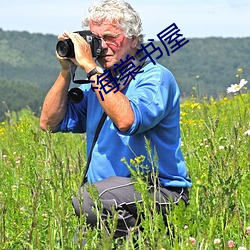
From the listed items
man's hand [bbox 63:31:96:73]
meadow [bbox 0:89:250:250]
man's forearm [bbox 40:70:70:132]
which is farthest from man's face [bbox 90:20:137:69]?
meadow [bbox 0:89:250:250]

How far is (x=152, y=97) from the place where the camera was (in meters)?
3.32

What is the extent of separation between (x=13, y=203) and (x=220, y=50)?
185182 mm

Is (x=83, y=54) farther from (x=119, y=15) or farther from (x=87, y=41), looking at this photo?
(x=119, y=15)

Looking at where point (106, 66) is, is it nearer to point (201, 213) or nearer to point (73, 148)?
point (201, 213)

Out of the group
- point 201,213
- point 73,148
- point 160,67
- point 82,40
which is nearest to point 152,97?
point 160,67

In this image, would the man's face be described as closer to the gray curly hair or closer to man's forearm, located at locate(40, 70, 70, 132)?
the gray curly hair

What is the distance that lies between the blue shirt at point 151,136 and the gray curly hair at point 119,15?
0.21m

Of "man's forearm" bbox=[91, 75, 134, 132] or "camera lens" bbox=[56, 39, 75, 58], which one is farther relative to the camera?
"camera lens" bbox=[56, 39, 75, 58]

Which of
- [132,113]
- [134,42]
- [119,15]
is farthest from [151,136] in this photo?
[119,15]

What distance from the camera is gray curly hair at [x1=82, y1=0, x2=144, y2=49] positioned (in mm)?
3537

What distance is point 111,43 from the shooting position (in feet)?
11.5

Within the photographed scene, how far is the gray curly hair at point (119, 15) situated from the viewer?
354cm

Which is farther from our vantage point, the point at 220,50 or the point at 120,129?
the point at 220,50

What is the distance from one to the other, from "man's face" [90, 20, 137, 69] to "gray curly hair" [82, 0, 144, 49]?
26 millimetres
